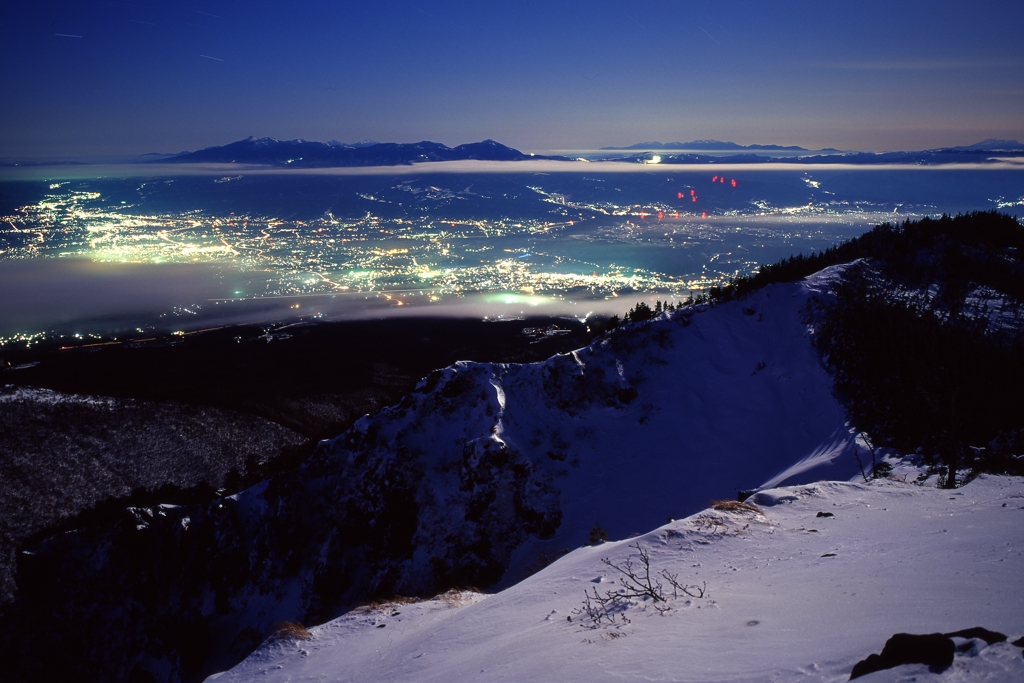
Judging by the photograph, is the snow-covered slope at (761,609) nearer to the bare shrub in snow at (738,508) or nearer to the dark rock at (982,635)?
the dark rock at (982,635)

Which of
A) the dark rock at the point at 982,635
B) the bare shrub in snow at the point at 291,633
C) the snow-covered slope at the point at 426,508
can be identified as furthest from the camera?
the snow-covered slope at the point at 426,508

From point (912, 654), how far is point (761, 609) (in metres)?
2.42

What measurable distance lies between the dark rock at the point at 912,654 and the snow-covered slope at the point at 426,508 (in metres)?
15.0

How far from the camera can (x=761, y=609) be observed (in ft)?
19.6

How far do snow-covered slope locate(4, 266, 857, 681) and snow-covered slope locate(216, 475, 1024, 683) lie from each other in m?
8.27

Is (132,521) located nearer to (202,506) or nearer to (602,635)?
(202,506)

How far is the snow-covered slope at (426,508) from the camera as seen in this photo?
19.3 m

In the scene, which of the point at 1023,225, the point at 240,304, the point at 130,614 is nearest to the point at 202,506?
the point at 130,614

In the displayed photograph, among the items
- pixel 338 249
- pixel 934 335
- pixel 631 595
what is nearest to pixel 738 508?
pixel 631 595

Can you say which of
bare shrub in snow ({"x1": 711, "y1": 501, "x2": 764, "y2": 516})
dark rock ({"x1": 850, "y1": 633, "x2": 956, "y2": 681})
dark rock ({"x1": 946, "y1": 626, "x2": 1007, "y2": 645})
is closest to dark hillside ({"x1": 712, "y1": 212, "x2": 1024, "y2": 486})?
bare shrub in snow ({"x1": 711, "y1": 501, "x2": 764, "y2": 516})

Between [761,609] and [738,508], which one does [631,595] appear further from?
[738,508]

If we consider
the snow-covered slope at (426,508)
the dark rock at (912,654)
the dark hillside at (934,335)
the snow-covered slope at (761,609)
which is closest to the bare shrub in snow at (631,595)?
the snow-covered slope at (761,609)

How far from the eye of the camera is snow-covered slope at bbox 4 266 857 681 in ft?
63.2

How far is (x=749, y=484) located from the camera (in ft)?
63.8
